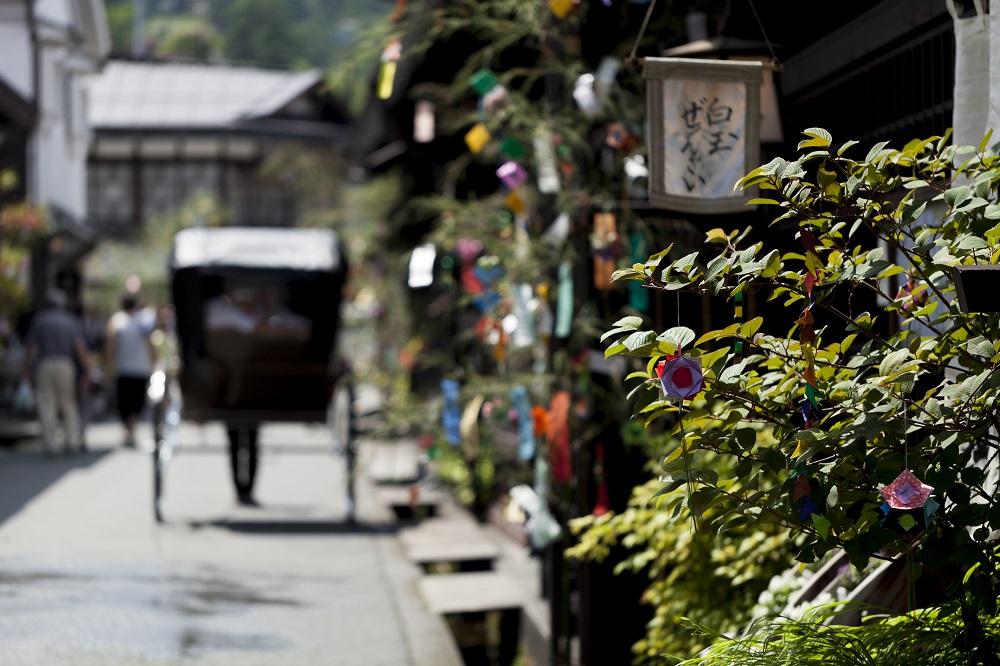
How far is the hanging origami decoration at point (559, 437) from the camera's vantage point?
23.2 ft

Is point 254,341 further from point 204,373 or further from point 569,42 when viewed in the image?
point 569,42

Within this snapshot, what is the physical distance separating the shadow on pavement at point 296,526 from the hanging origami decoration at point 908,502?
850 cm

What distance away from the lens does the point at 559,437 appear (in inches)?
284

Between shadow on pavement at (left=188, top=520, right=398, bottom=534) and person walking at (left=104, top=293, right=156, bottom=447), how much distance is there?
7.03m

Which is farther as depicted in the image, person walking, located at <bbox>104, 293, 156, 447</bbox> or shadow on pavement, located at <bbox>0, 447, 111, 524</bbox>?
person walking, located at <bbox>104, 293, 156, 447</bbox>

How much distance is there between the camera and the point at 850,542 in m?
3.39

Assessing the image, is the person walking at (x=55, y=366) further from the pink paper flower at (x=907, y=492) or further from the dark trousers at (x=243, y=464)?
the pink paper flower at (x=907, y=492)

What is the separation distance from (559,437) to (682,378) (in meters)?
3.93

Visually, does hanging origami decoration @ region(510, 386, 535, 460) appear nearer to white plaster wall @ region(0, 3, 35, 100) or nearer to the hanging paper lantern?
the hanging paper lantern

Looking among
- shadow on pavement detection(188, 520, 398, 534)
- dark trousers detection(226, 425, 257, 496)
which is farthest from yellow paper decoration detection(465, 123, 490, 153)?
dark trousers detection(226, 425, 257, 496)

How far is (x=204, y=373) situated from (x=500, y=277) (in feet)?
16.1

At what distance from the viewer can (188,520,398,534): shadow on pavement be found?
37.9 feet

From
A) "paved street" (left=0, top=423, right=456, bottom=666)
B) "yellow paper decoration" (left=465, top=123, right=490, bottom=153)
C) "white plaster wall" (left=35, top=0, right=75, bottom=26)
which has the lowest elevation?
"paved street" (left=0, top=423, right=456, bottom=666)

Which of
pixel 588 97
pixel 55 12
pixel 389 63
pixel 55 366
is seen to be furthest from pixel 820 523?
pixel 55 12
